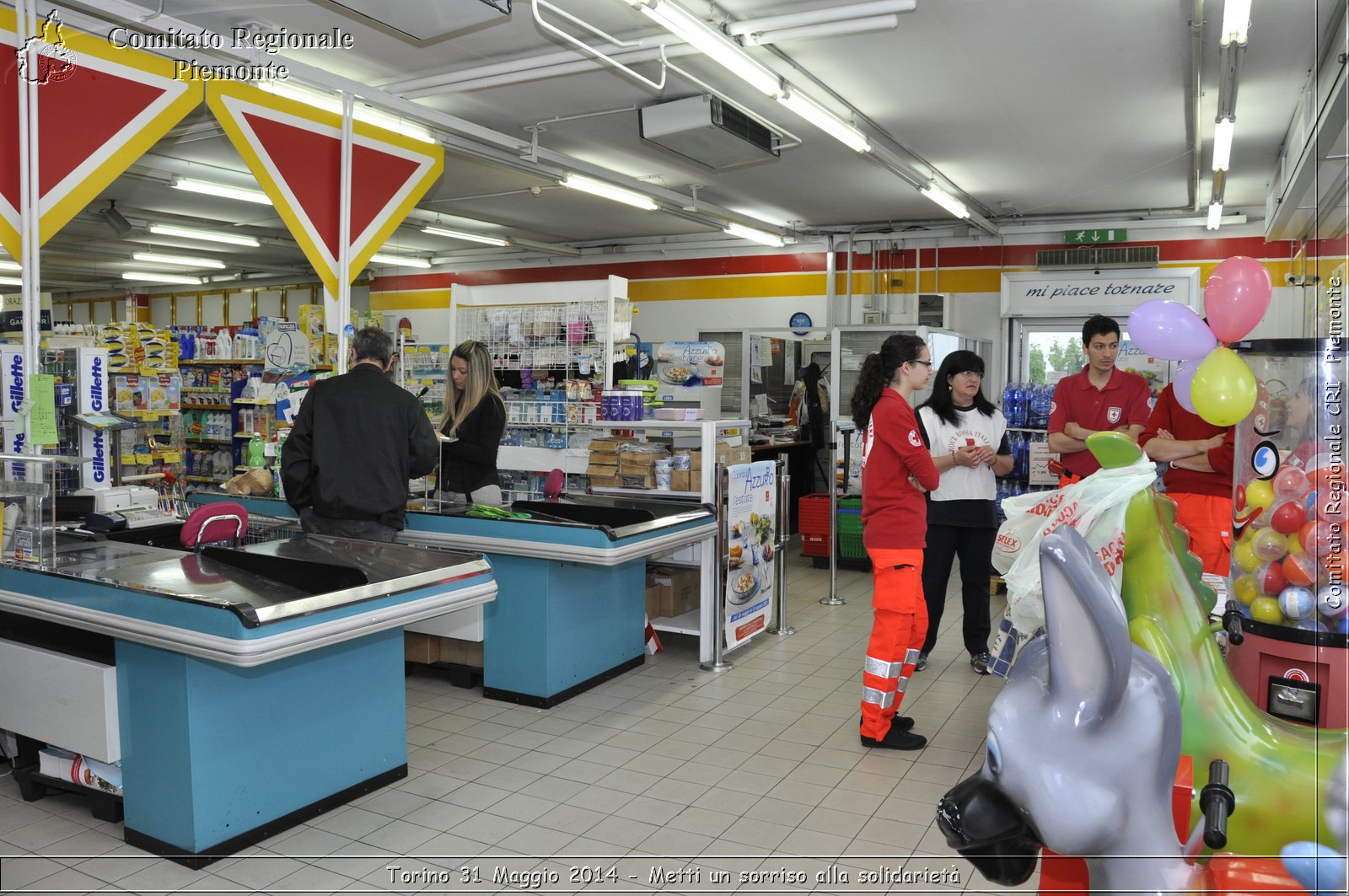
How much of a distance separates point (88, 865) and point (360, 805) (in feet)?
2.87

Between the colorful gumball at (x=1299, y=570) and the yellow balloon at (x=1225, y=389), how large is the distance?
44cm

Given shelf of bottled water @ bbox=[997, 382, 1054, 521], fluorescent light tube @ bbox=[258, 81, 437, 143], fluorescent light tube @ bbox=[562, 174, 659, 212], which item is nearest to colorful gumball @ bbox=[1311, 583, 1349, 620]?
fluorescent light tube @ bbox=[258, 81, 437, 143]

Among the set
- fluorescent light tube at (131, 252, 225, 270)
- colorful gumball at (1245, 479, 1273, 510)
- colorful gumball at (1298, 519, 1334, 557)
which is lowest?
colorful gumball at (1298, 519, 1334, 557)

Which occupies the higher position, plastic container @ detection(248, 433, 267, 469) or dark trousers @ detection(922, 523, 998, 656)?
plastic container @ detection(248, 433, 267, 469)

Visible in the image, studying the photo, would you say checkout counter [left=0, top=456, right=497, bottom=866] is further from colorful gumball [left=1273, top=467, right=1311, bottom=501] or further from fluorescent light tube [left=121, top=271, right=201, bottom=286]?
fluorescent light tube [left=121, top=271, right=201, bottom=286]

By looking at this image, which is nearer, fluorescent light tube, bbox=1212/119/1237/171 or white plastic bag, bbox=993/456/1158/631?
white plastic bag, bbox=993/456/1158/631

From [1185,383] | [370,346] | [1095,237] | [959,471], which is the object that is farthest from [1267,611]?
[1095,237]

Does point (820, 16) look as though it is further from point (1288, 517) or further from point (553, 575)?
point (1288, 517)

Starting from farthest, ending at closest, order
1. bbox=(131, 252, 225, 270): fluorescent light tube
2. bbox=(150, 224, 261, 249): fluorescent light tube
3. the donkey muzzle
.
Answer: bbox=(131, 252, 225, 270): fluorescent light tube < bbox=(150, 224, 261, 249): fluorescent light tube < the donkey muzzle

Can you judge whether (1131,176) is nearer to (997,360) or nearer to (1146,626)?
(997,360)

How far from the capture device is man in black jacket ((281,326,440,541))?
4137 mm

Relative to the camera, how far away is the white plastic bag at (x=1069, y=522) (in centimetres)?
195

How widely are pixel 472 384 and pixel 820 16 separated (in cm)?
271

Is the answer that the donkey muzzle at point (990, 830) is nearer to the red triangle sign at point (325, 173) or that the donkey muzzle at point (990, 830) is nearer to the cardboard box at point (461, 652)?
the cardboard box at point (461, 652)
